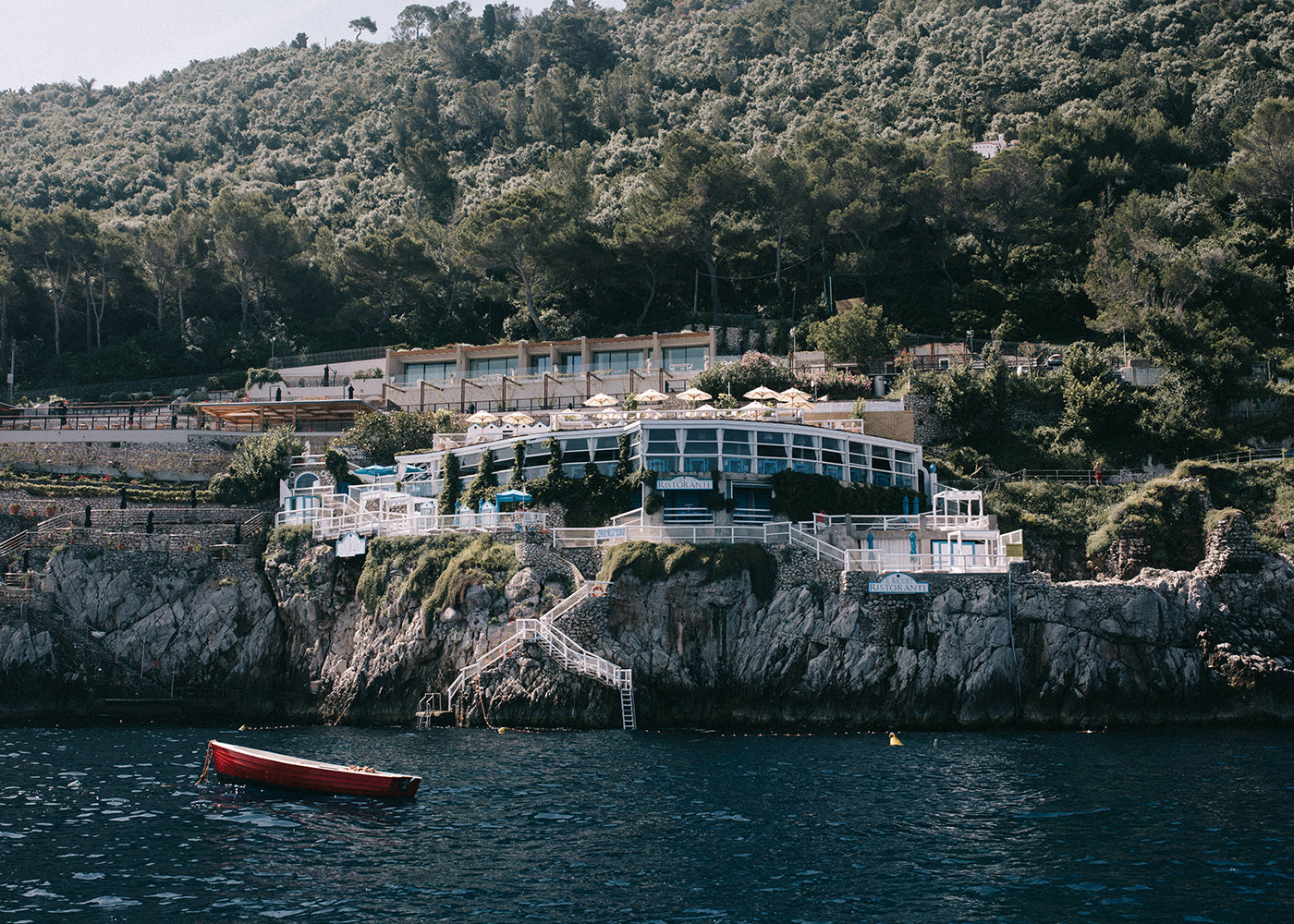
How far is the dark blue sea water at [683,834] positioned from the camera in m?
26.5

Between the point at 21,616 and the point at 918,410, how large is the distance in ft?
170

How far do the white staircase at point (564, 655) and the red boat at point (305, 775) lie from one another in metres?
11.1

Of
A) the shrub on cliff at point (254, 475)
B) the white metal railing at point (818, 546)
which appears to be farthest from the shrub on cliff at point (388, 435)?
the white metal railing at point (818, 546)

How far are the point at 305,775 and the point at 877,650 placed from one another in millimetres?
23563

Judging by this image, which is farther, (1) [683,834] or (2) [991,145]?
(2) [991,145]

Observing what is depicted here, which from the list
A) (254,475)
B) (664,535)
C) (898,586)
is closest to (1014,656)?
(898,586)

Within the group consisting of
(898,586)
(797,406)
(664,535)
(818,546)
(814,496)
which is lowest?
(898,586)

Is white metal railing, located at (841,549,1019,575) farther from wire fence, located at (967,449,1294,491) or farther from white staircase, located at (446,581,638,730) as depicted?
Answer: wire fence, located at (967,449,1294,491)

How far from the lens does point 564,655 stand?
48.0 metres

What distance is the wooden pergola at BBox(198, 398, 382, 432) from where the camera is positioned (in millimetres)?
80625

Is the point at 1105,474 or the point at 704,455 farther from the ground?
the point at 1105,474

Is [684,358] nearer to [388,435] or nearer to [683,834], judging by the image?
[388,435]

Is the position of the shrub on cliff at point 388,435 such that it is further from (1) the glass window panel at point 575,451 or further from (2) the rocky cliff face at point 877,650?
(2) the rocky cliff face at point 877,650

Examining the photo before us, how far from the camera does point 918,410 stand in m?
73.2
